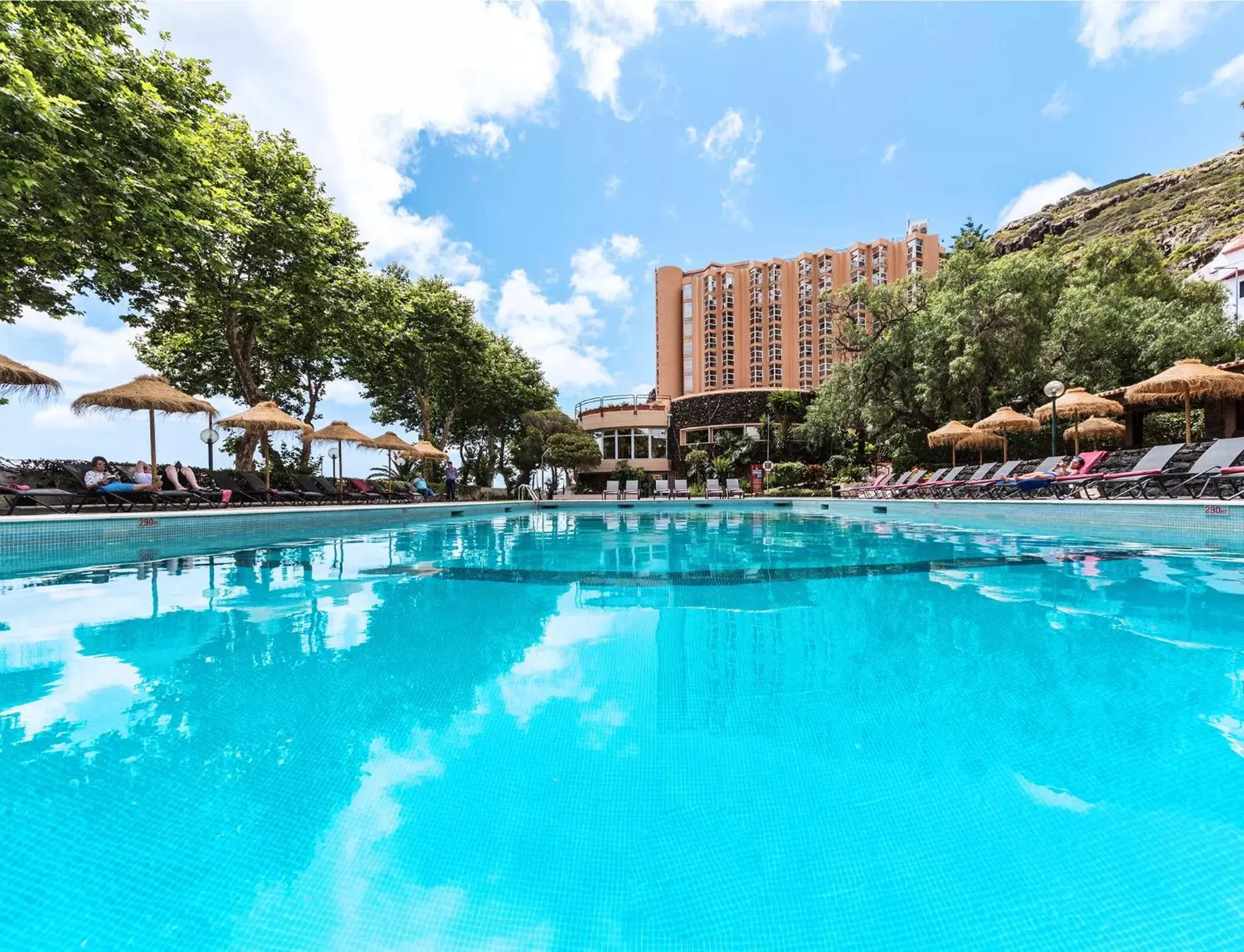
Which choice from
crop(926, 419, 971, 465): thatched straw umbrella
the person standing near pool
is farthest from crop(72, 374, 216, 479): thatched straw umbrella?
crop(926, 419, 971, 465): thatched straw umbrella

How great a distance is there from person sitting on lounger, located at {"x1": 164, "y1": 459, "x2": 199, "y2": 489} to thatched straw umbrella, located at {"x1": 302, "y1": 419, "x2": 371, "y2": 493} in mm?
4500

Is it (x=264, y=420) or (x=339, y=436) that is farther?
(x=339, y=436)

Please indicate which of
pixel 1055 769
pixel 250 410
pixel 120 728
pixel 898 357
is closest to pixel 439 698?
pixel 120 728

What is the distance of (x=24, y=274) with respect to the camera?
10945 mm

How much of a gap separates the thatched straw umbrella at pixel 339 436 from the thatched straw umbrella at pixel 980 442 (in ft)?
61.3

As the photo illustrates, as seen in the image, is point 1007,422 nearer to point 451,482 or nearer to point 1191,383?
point 1191,383

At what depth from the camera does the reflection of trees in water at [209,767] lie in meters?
1.40

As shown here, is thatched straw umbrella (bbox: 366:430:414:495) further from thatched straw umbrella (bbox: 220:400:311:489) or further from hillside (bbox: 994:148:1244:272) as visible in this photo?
hillside (bbox: 994:148:1244:272)

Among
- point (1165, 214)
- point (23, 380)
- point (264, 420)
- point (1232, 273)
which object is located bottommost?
point (264, 420)

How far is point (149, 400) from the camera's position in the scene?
37.6ft

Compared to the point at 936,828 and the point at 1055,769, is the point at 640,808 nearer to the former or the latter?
the point at 936,828

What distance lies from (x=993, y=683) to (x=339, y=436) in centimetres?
1769

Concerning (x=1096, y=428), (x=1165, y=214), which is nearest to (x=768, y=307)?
(x=1165, y=214)

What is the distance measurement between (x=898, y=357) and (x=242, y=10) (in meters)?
20.8
